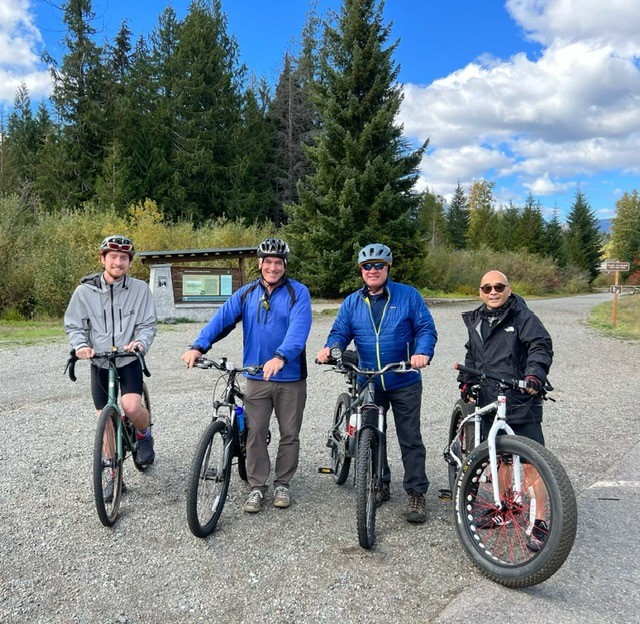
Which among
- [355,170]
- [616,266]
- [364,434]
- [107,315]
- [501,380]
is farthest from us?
[355,170]

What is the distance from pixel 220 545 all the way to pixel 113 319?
1.87 metres

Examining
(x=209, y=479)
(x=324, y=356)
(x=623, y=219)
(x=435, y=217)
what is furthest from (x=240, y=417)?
(x=623, y=219)

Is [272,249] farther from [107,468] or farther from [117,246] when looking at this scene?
[107,468]

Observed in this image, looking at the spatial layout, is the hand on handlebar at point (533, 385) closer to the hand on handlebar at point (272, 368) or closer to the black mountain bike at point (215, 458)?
the hand on handlebar at point (272, 368)

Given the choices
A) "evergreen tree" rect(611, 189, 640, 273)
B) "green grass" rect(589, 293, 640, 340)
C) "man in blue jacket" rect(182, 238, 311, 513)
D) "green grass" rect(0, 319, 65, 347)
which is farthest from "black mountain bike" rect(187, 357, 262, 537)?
"evergreen tree" rect(611, 189, 640, 273)

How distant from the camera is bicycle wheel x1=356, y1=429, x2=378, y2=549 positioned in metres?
3.40

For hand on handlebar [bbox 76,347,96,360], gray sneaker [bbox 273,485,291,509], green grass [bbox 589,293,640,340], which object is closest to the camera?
hand on handlebar [bbox 76,347,96,360]

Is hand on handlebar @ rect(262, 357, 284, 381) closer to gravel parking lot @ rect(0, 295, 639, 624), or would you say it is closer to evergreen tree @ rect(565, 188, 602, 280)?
gravel parking lot @ rect(0, 295, 639, 624)

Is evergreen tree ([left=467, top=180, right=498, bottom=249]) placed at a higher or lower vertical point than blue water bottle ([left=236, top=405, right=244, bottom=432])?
higher

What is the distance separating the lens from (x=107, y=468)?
3928 mm

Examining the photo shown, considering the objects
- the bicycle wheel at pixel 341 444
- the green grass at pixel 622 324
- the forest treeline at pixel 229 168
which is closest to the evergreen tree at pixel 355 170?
the forest treeline at pixel 229 168

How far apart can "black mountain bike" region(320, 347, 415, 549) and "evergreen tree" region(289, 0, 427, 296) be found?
1986 cm

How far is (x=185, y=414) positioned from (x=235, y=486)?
252 centimetres

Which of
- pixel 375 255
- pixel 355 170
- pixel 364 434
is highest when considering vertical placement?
pixel 355 170
